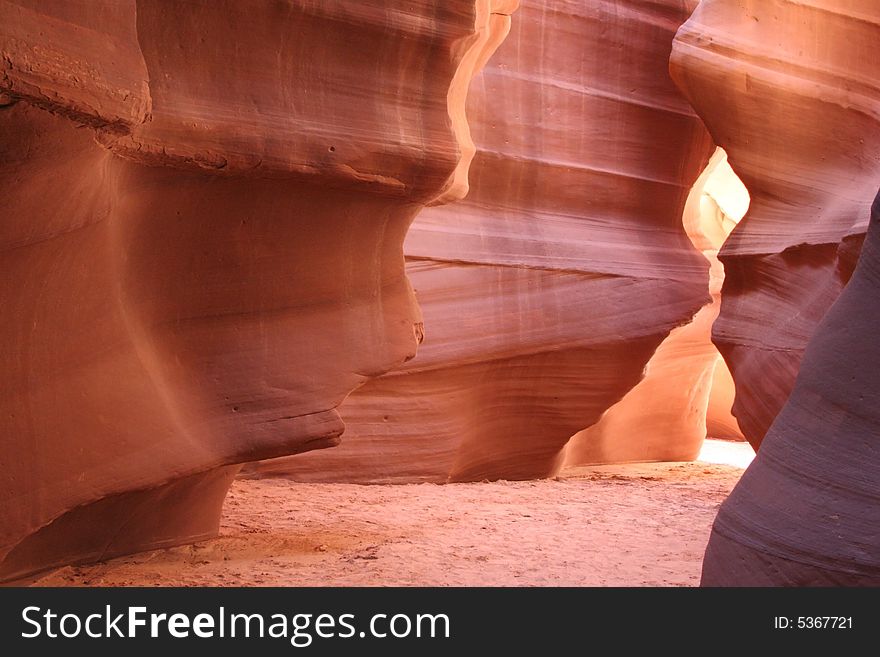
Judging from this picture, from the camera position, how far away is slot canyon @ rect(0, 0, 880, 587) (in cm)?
293

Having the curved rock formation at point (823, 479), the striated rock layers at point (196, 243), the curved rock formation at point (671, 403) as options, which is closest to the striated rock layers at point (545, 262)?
the curved rock formation at point (671, 403)

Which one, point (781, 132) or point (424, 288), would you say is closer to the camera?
point (781, 132)

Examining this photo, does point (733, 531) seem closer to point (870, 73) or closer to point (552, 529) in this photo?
point (552, 529)

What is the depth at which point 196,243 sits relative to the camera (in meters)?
3.88

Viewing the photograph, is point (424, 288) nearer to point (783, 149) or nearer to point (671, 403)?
point (783, 149)

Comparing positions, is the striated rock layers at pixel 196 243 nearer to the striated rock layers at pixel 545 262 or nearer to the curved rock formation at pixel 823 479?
the curved rock formation at pixel 823 479


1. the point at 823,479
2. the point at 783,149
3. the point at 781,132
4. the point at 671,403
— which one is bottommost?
the point at 823,479

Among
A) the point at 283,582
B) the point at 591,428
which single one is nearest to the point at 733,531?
the point at 283,582

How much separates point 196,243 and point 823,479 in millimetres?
2431

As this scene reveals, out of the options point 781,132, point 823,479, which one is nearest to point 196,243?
point 823,479

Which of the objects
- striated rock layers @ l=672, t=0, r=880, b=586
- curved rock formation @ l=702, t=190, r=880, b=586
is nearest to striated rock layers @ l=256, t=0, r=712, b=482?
striated rock layers @ l=672, t=0, r=880, b=586

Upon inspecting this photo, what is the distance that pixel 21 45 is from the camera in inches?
96.0

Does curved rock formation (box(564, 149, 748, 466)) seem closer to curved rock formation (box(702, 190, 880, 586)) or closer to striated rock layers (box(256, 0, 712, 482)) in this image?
striated rock layers (box(256, 0, 712, 482))

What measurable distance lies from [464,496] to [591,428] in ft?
8.26
